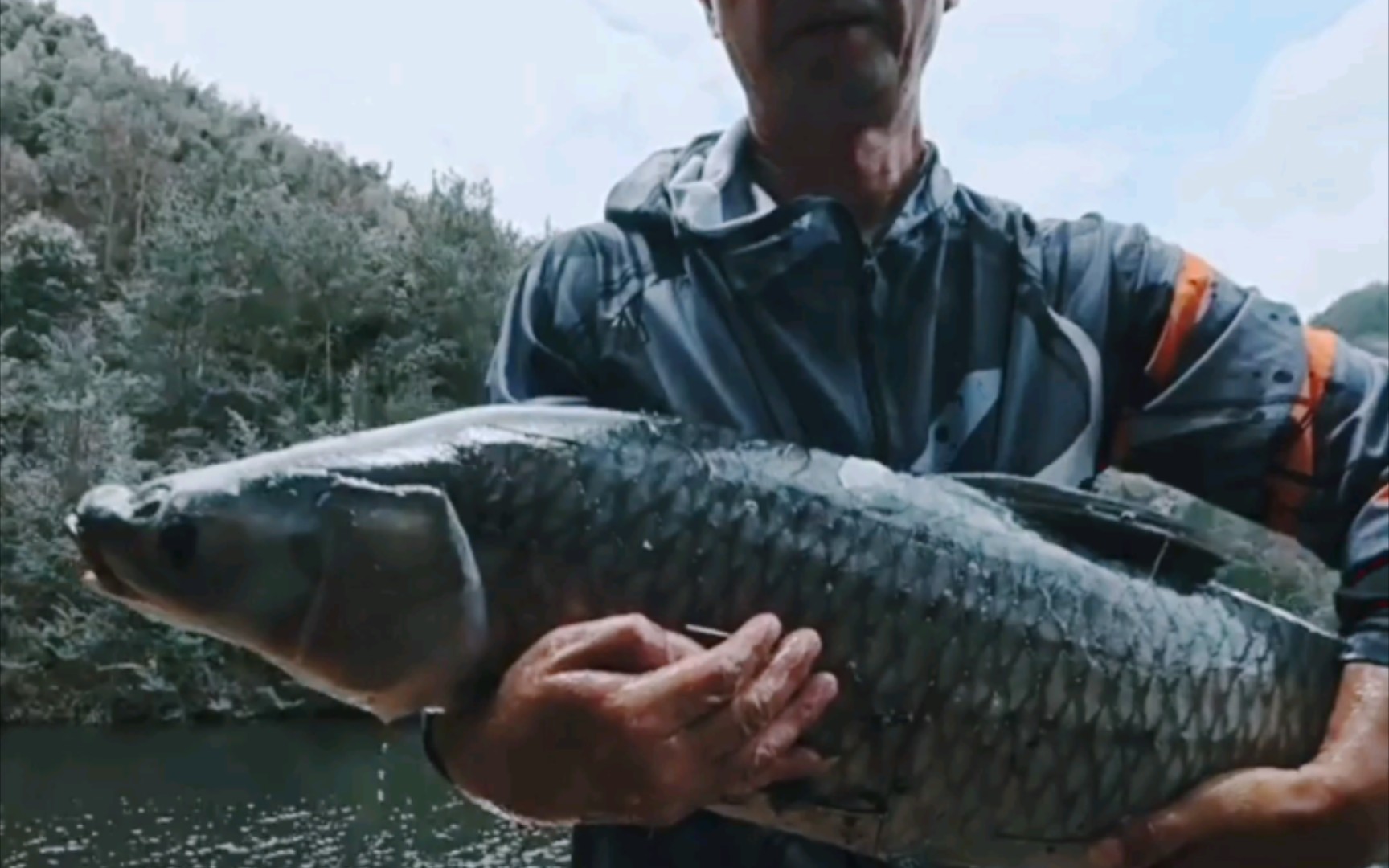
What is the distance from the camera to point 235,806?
21.4 meters

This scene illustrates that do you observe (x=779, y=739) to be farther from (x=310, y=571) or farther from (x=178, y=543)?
(x=178, y=543)

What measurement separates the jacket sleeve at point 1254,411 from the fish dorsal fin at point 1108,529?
0.31ft

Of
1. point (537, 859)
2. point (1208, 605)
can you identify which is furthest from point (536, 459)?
point (537, 859)

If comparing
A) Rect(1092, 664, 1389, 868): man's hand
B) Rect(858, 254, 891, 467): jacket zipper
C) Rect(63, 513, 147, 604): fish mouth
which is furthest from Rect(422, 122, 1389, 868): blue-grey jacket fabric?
Rect(63, 513, 147, 604): fish mouth

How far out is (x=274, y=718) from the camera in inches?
1152

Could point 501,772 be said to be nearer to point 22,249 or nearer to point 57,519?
point 57,519

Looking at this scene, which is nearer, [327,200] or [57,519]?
[57,519]

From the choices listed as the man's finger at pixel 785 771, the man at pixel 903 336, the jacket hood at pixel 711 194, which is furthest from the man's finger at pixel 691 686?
the jacket hood at pixel 711 194

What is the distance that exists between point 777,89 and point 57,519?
30524mm

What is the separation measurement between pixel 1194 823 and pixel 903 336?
0.64m

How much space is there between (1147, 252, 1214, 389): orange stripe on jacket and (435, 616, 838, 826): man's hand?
60cm

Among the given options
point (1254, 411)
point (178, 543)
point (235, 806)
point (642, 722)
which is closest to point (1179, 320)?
point (1254, 411)

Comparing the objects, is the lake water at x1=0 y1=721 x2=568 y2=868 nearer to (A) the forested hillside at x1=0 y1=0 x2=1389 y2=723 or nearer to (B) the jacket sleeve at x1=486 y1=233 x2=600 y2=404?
(A) the forested hillside at x1=0 y1=0 x2=1389 y2=723

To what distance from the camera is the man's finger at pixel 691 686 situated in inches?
59.6
